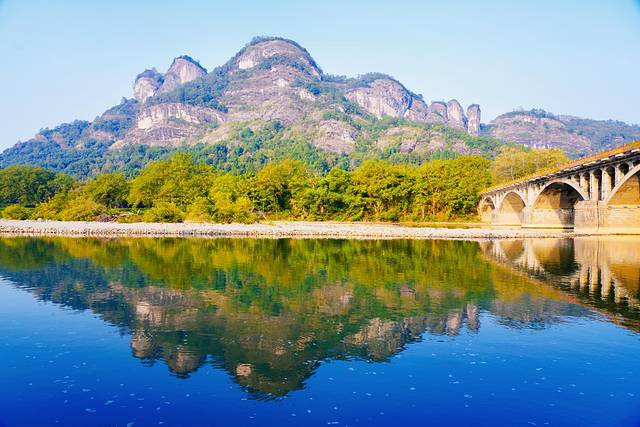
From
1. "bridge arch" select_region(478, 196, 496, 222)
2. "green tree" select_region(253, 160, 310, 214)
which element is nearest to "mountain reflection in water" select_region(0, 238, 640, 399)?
"bridge arch" select_region(478, 196, 496, 222)

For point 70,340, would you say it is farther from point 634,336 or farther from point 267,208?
point 267,208

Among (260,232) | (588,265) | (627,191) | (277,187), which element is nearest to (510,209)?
(627,191)

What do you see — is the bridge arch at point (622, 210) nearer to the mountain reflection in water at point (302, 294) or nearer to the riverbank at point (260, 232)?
the mountain reflection in water at point (302, 294)

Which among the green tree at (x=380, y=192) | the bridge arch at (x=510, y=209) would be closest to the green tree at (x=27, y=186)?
the green tree at (x=380, y=192)

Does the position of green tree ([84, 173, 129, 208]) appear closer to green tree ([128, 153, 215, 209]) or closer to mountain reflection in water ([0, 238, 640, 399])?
green tree ([128, 153, 215, 209])

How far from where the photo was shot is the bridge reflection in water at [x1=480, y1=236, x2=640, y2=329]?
26987 millimetres

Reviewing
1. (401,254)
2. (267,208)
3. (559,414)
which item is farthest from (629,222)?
(267,208)

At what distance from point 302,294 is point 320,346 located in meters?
10.0

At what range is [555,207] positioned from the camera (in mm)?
84688

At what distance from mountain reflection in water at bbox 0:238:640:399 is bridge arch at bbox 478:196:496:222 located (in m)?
52.1

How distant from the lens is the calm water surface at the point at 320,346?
13722 mm

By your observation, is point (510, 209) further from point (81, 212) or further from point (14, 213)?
point (14, 213)

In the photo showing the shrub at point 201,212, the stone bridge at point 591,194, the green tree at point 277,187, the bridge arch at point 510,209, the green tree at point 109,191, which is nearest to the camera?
the stone bridge at point 591,194

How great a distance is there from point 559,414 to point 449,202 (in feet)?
306
